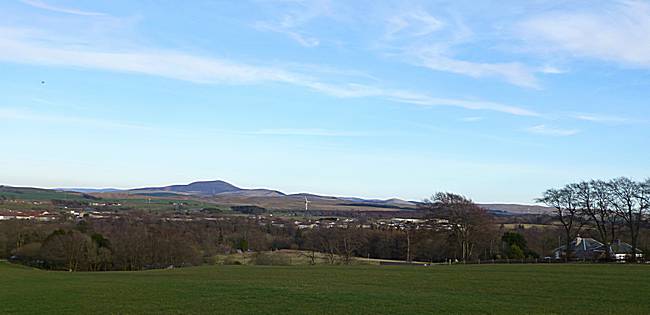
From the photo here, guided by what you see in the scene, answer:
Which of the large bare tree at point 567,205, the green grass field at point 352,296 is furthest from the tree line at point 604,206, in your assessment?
the green grass field at point 352,296

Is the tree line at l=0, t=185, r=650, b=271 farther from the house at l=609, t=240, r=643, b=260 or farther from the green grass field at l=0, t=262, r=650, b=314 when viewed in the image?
the green grass field at l=0, t=262, r=650, b=314

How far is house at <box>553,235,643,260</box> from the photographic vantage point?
212 feet

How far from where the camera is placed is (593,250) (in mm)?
74812

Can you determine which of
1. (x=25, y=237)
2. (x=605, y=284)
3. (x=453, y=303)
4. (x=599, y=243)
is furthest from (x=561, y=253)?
(x=25, y=237)

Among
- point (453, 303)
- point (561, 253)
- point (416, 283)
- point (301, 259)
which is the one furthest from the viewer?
point (301, 259)

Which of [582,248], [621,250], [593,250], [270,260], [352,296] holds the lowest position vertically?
[270,260]

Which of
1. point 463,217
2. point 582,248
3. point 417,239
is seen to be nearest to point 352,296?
point 463,217

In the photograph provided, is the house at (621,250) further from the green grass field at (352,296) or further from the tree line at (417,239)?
the green grass field at (352,296)

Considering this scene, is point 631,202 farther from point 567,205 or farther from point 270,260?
point 270,260

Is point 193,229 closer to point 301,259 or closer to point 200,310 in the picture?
point 301,259

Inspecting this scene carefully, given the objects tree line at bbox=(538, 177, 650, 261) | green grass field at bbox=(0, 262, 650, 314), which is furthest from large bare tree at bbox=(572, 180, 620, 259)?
green grass field at bbox=(0, 262, 650, 314)

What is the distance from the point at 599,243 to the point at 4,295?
66.8 m

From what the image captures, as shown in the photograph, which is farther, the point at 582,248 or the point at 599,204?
the point at 582,248

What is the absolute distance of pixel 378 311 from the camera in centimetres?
2278
